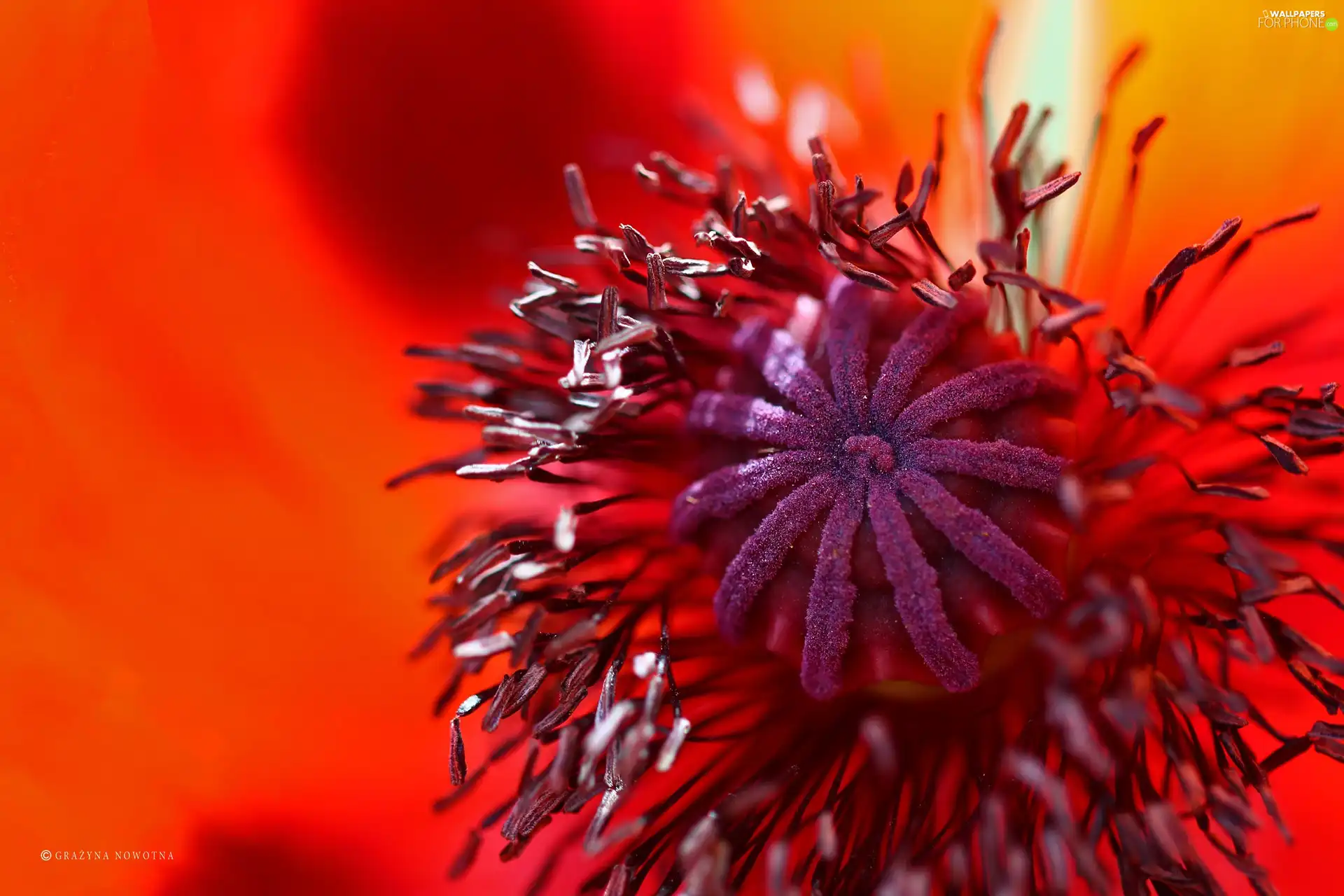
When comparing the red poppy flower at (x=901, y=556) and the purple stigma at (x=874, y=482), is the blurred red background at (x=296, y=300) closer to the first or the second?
the red poppy flower at (x=901, y=556)

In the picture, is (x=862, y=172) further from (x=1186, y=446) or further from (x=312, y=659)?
(x=312, y=659)

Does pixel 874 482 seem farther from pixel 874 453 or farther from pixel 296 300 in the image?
pixel 296 300

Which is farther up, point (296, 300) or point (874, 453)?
point (296, 300)

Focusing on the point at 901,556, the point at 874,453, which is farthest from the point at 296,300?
the point at 901,556

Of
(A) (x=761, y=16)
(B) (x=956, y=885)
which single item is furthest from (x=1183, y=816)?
(A) (x=761, y=16)

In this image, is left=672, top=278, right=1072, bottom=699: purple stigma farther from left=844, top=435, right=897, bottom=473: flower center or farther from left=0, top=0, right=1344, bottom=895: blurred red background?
left=0, top=0, right=1344, bottom=895: blurred red background

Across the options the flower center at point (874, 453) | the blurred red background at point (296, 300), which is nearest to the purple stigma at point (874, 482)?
the flower center at point (874, 453)

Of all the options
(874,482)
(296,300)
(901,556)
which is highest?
(296,300)

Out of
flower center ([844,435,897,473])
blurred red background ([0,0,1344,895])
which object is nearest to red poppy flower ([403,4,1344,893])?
flower center ([844,435,897,473])
